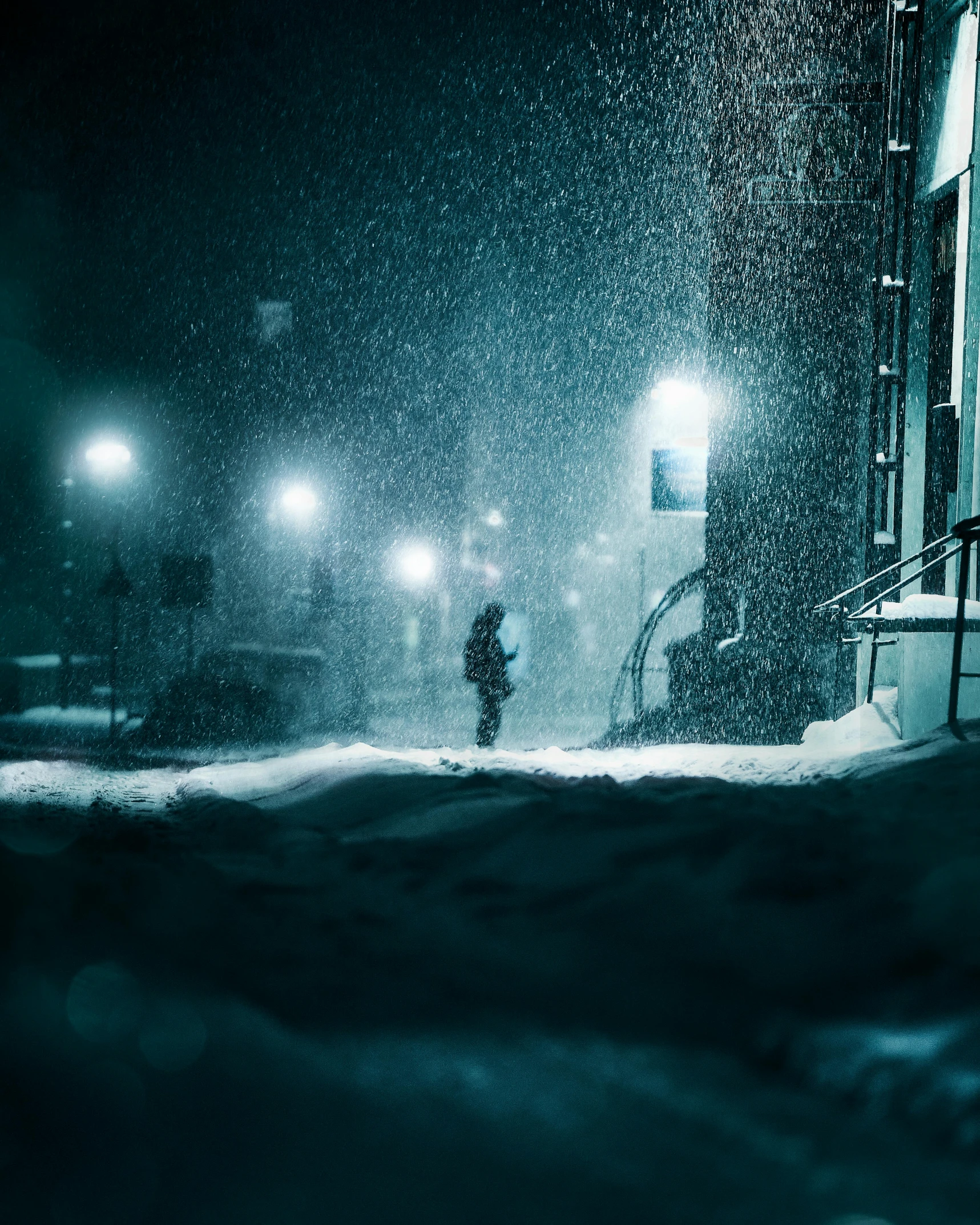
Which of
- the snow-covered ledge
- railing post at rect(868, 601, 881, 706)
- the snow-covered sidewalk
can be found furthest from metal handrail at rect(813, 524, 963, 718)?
the snow-covered sidewalk

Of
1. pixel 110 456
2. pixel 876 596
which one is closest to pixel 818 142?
pixel 876 596

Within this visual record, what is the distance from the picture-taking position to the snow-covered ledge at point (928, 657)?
8281mm

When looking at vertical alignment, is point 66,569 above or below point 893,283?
below

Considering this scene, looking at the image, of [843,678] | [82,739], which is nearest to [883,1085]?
[843,678]

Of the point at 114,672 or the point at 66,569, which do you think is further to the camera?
the point at 66,569

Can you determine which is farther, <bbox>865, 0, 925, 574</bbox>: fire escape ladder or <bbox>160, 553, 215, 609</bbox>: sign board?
<bbox>160, 553, 215, 609</bbox>: sign board

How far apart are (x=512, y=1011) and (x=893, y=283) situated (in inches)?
455

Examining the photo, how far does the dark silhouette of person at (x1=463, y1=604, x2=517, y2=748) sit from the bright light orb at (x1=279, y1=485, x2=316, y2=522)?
20.8m

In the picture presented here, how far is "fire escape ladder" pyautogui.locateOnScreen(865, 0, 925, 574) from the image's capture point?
11945 mm

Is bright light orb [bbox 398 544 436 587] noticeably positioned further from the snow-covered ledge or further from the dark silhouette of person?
the snow-covered ledge

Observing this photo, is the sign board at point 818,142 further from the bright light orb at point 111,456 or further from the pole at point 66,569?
the pole at point 66,569

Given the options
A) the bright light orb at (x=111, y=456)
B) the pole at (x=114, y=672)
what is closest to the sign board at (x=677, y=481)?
the pole at (x=114, y=672)

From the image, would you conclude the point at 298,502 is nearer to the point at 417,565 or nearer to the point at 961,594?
the point at 417,565

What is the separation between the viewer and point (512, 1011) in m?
3.64
